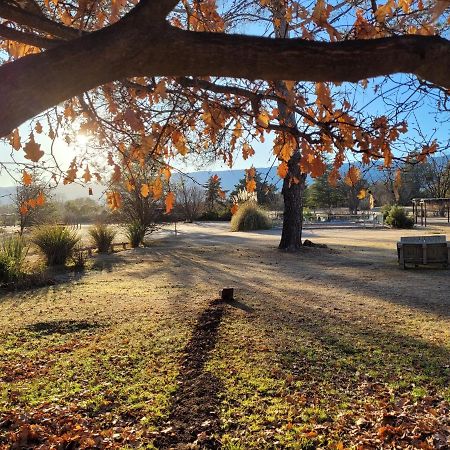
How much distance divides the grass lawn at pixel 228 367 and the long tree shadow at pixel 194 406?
0.01 meters

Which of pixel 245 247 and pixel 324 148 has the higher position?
pixel 324 148

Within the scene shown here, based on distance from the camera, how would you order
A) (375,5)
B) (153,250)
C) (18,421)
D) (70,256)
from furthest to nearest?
(153,250) → (70,256) → (375,5) → (18,421)

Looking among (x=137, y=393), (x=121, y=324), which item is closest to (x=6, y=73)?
(x=137, y=393)

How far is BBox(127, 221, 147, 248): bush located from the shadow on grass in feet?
30.2

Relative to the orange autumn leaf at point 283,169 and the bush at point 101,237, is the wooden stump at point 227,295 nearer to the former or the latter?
the orange autumn leaf at point 283,169

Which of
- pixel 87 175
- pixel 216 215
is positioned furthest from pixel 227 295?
pixel 216 215

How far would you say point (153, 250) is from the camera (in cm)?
1328

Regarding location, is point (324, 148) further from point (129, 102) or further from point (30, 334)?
point (30, 334)

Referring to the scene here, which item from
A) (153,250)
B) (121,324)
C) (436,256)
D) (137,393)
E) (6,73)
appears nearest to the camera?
(6,73)

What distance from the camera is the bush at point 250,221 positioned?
20531 millimetres

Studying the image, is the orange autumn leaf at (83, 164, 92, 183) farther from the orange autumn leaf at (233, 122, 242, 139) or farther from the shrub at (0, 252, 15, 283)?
the shrub at (0, 252, 15, 283)

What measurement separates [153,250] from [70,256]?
3.26 meters

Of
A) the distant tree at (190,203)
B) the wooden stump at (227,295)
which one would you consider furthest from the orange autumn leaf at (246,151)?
the distant tree at (190,203)

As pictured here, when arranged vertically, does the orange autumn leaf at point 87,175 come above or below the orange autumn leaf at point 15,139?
below
